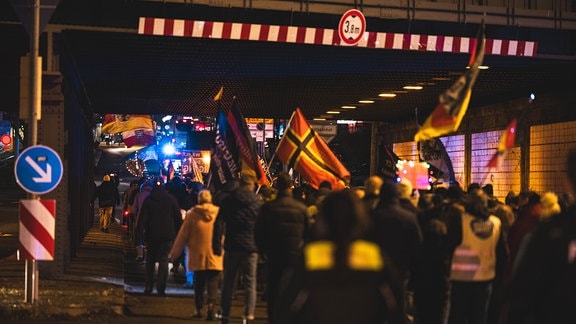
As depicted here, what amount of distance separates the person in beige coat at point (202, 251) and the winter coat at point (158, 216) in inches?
78.5

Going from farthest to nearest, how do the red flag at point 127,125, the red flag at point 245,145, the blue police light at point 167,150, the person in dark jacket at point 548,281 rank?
the blue police light at point 167,150 < the red flag at point 127,125 < the red flag at point 245,145 < the person in dark jacket at point 548,281

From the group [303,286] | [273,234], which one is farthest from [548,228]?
[273,234]

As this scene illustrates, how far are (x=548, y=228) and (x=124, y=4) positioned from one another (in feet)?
38.8

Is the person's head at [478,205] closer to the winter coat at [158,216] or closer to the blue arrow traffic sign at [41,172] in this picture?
the blue arrow traffic sign at [41,172]

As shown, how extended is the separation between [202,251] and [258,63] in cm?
783

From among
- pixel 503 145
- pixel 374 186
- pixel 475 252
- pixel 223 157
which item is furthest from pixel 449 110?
pixel 223 157

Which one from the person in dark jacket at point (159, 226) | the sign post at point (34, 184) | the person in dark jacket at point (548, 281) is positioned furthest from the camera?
the person in dark jacket at point (159, 226)

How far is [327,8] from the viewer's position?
1586cm

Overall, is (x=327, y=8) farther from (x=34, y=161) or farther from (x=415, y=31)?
(x=34, y=161)

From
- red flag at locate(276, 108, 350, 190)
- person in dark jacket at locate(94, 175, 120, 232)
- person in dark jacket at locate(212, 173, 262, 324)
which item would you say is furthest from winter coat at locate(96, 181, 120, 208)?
person in dark jacket at locate(212, 173, 262, 324)

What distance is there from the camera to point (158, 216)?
582 inches

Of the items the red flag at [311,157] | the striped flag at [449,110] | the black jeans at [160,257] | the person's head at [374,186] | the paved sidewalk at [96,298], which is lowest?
the paved sidewalk at [96,298]

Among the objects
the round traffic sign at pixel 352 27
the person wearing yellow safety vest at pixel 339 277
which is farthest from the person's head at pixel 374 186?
the person wearing yellow safety vest at pixel 339 277

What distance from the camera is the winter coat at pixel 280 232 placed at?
1060 cm
